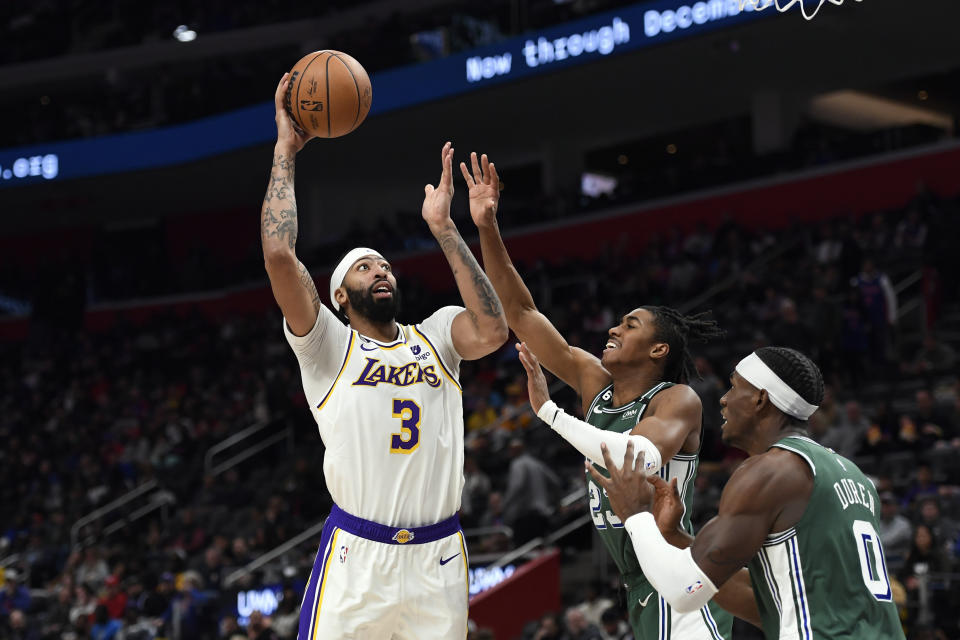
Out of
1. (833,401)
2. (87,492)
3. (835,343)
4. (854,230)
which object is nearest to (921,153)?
(854,230)

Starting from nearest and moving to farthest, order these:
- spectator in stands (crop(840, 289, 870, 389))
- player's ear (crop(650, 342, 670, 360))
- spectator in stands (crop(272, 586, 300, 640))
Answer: player's ear (crop(650, 342, 670, 360)) < spectator in stands (crop(272, 586, 300, 640)) < spectator in stands (crop(840, 289, 870, 389))

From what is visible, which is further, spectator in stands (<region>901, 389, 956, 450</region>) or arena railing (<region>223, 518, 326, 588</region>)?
arena railing (<region>223, 518, 326, 588</region>)

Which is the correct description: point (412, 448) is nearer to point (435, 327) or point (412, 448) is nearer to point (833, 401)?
point (435, 327)

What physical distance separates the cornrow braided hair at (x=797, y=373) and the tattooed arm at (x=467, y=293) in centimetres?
139

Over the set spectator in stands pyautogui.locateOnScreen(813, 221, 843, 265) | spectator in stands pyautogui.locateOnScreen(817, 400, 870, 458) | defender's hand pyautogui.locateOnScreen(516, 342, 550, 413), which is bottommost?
spectator in stands pyautogui.locateOnScreen(817, 400, 870, 458)

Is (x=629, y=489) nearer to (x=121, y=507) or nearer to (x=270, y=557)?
(x=270, y=557)

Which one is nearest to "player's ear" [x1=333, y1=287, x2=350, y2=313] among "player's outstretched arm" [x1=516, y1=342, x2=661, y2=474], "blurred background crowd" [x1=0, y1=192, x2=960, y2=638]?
"player's outstretched arm" [x1=516, y1=342, x2=661, y2=474]

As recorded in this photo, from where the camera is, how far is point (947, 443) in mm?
11250

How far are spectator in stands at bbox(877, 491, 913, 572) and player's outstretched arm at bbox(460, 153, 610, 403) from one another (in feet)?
17.7

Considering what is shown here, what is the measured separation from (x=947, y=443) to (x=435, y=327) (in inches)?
293

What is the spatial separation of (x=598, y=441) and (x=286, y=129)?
6.32 feet

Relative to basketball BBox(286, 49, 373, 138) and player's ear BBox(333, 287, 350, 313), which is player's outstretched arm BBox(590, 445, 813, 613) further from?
basketball BBox(286, 49, 373, 138)

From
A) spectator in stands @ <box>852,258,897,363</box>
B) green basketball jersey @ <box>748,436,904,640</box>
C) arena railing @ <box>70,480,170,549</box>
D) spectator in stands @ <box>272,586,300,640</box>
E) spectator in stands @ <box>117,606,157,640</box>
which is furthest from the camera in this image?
arena railing @ <box>70,480,170,549</box>

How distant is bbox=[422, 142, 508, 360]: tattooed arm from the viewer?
16.9 ft
